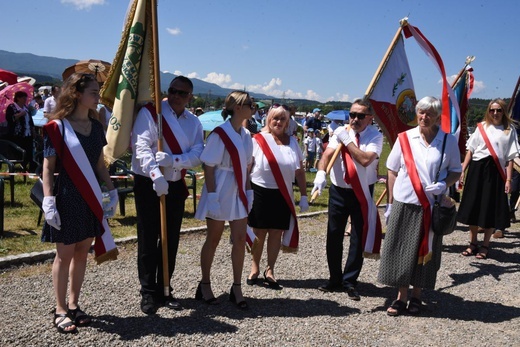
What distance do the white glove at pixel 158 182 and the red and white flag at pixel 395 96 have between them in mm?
2738

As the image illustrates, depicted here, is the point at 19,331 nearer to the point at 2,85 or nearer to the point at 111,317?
the point at 111,317

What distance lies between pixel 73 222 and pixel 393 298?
3.30 m

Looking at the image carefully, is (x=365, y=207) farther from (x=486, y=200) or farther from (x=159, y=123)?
(x=486, y=200)

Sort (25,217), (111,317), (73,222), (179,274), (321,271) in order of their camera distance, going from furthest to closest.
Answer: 1. (25,217)
2. (321,271)
3. (179,274)
4. (111,317)
5. (73,222)

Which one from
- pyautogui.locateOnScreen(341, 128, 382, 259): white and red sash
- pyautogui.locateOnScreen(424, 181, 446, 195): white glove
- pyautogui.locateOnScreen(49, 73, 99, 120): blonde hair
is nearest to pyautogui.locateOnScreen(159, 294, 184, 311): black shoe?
pyautogui.locateOnScreen(49, 73, 99, 120): blonde hair

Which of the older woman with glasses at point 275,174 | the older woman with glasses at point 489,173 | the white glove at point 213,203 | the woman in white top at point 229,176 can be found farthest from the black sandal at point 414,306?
the older woman with glasses at point 489,173

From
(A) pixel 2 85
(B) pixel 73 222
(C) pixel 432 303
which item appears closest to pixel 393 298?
(C) pixel 432 303

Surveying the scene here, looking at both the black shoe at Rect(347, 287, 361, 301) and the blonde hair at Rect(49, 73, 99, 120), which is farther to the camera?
the black shoe at Rect(347, 287, 361, 301)

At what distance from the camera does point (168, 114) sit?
4.33 metres

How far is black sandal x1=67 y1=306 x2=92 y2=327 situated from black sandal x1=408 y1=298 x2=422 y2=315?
114 inches

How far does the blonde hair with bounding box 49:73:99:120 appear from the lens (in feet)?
12.5

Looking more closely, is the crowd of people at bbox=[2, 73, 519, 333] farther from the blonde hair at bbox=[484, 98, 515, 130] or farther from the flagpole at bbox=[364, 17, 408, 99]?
the blonde hair at bbox=[484, 98, 515, 130]

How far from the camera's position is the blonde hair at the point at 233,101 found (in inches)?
176

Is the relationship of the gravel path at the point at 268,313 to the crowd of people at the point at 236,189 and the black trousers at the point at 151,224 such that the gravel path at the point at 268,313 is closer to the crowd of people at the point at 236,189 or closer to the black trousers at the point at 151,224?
the crowd of people at the point at 236,189
